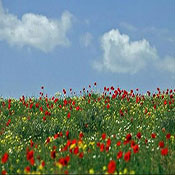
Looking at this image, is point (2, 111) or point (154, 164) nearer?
point (154, 164)

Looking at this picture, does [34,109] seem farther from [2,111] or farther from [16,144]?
[16,144]

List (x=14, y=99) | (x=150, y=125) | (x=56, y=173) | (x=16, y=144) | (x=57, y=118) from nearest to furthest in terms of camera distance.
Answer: (x=56, y=173), (x=16, y=144), (x=150, y=125), (x=57, y=118), (x=14, y=99)

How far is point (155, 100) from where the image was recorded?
A: 627 inches

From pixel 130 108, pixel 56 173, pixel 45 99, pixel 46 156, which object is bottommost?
pixel 56 173

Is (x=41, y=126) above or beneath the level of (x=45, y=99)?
beneath

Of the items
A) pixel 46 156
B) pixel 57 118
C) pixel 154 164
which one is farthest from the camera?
pixel 57 118

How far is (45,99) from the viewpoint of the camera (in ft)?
58.6

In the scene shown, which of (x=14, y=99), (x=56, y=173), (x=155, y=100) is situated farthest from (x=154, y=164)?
(x=14, y=99)

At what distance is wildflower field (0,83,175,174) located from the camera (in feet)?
22.1

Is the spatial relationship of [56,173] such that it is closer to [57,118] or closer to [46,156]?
[46,156]

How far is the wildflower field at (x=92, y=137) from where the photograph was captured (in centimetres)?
674

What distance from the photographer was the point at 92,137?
9922mm

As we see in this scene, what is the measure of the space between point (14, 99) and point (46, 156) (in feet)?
37.8

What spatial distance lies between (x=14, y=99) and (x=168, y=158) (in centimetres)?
1290
